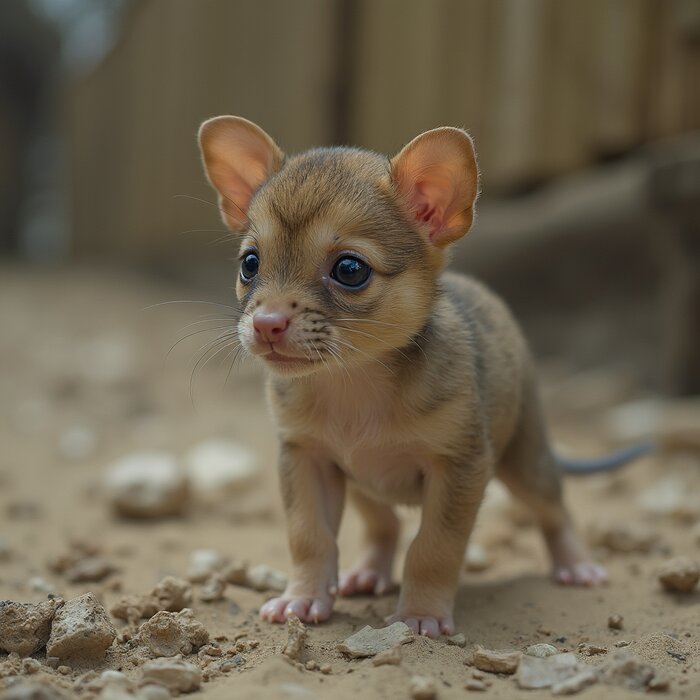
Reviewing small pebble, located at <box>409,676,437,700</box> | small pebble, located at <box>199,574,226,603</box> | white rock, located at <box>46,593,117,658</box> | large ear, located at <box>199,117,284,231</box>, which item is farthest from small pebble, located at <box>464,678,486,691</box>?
large ear, located at <box>199,117,284,231</box>

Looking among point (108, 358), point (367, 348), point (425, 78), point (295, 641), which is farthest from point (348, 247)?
point (108, 358)

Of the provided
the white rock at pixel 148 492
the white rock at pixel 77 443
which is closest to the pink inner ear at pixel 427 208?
the white rock at pixel 148 492

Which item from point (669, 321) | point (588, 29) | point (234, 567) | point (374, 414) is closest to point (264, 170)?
point (374, 414)

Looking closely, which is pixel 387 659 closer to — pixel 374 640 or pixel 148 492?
pixel 374 640

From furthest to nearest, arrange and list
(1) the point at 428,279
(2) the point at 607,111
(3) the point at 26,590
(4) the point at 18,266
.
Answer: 1. (4) the point at 18,266
2. (2) the point at 607,111
3. (3) the point at 26,590
4. (1) the point at 428,279

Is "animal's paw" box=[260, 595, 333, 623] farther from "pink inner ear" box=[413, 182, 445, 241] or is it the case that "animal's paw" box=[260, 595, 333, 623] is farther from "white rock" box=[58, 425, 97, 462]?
"white rock" box=[58, 425, 97, 462]

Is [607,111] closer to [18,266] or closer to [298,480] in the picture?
[298,480]
